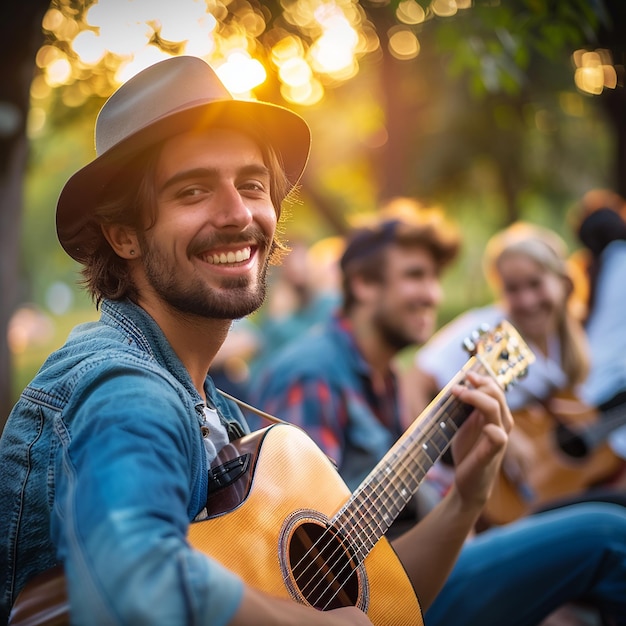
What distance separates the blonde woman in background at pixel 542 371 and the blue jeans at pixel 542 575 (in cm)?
197

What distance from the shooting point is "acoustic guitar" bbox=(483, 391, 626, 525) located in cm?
477

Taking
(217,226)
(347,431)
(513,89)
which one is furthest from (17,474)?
(513,89)

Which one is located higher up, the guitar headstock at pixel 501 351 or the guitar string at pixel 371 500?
the guitar headstock at pixel 501 351

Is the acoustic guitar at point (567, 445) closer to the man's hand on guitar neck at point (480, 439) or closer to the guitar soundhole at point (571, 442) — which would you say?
the guitar soundhole at point (571, 442)

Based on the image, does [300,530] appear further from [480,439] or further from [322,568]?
[480,439]

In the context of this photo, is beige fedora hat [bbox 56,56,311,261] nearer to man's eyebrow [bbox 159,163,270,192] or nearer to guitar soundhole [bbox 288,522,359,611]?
man's eyebrow [bbox 159,163,270,192]

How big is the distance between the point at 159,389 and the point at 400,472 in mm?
872

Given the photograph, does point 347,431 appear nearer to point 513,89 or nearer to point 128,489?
point 513,89

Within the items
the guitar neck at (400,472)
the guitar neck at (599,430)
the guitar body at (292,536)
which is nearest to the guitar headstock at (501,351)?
the guitar neck at (400,472)

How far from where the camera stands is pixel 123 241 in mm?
1947

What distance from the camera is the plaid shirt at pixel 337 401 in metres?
3.32

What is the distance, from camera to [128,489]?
1.27 meters

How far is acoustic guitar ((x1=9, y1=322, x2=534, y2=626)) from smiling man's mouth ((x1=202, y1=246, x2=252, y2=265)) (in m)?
0.40

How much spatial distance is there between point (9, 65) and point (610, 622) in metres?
3.28
